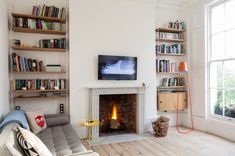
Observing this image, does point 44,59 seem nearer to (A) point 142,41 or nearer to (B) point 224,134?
(A) point 142,41

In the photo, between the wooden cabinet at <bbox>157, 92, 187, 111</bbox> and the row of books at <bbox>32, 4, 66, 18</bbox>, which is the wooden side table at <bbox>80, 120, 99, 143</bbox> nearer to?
the wooden cabinet at <bbox>157, 92, 187, 111</bbox>

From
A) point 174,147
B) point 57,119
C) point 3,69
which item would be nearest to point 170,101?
point 174,147

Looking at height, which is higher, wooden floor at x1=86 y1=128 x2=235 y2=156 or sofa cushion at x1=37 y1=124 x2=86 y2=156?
sofa cushion at x1=37 y1=124 x2=86 y2=156

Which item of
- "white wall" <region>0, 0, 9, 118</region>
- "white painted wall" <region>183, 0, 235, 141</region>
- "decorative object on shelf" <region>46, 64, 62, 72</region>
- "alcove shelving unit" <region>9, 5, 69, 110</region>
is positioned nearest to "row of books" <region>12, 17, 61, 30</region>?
"alcove shelving unit" <region>9, 5, 69, 110</region>

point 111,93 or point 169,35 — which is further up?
point 169,35

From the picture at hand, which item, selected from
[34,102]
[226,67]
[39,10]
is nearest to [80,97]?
[34,102]

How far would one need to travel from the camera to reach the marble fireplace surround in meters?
3.90

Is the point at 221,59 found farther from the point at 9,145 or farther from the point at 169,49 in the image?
the point at 9,145

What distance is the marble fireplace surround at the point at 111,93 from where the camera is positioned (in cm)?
390

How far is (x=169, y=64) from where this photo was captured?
192 inches

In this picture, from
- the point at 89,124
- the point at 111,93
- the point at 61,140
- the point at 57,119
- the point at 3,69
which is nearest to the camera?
the point at 61,140

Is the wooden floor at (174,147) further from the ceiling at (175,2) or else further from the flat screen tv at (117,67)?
the ceiling at (175,2)

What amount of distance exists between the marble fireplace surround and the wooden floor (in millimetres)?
328

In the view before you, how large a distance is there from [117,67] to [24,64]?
1.83 metres
